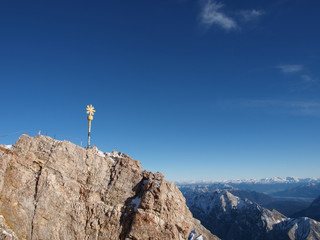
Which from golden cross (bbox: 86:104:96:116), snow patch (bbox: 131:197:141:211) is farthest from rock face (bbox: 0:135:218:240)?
golden cross (bbox: 86:104:96:116)

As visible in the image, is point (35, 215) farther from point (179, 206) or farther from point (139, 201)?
point (179, 206)

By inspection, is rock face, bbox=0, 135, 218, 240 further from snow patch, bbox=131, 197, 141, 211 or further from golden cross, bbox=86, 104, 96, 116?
golden cross, bbox=86, 104, 96, 116

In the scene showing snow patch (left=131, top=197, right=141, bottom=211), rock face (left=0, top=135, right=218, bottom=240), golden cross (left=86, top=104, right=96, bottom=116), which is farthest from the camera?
golden cross (left=86, top=104, right=96, bottom=116)

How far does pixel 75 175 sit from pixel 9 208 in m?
12.4

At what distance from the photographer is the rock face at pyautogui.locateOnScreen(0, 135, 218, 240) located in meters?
40.1

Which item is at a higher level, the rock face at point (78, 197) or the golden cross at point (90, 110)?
the golden cross at point (90, 110)

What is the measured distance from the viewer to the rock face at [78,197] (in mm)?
40062

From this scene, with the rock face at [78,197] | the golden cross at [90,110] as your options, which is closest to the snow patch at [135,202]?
the rock face at [78,197]

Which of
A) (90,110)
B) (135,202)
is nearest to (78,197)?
(135,202)

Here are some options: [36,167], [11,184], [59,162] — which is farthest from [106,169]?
[11,184]

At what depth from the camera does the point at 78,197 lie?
147 ft

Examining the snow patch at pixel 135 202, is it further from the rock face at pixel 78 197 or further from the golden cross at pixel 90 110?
the golden cross at pixel 90 110

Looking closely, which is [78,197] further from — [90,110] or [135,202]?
[90,110]

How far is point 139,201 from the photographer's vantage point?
47344 mm
